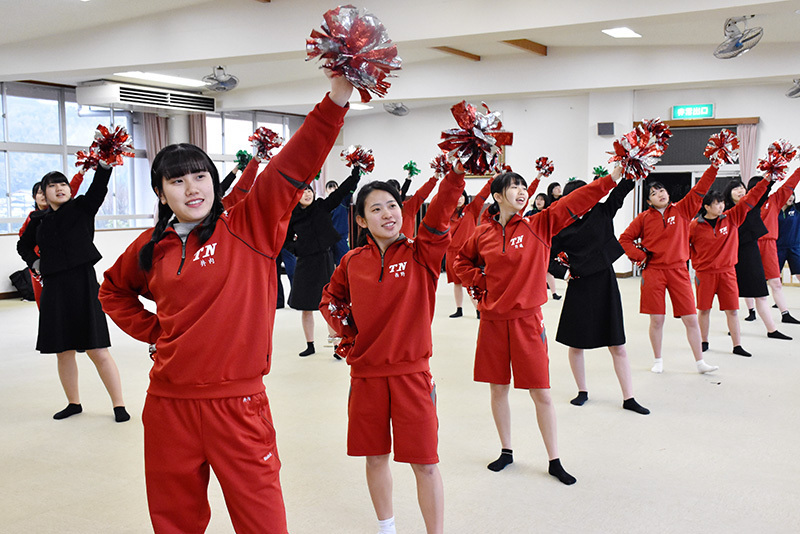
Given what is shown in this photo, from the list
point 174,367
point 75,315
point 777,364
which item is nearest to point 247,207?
point 174,367

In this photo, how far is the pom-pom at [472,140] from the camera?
2.18 m

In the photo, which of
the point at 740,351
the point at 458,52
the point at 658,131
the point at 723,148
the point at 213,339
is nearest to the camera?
the point at 213,339

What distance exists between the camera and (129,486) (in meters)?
3.32

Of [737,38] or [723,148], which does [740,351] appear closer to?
[723,148]

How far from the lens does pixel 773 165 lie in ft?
19.3

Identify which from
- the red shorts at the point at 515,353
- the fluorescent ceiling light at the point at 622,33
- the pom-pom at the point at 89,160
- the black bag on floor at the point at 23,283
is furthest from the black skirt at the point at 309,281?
the black bag on floor at the point at 23,283

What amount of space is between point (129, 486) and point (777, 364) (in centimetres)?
496

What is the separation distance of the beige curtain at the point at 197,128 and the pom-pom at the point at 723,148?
9736 millimetres

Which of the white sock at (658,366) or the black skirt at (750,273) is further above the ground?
the black skirt at (750,273)

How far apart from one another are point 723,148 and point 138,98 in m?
8.84

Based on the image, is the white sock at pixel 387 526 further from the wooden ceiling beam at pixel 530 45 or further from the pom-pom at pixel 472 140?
the wooden ceiling beam at pixel 530 45

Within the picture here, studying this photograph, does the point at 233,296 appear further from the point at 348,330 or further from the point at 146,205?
the point at 146,205

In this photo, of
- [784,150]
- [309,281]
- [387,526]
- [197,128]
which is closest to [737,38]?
[784,150]

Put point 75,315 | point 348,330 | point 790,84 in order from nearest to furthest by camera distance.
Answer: point 348,330, point 75,315, point 790,84
